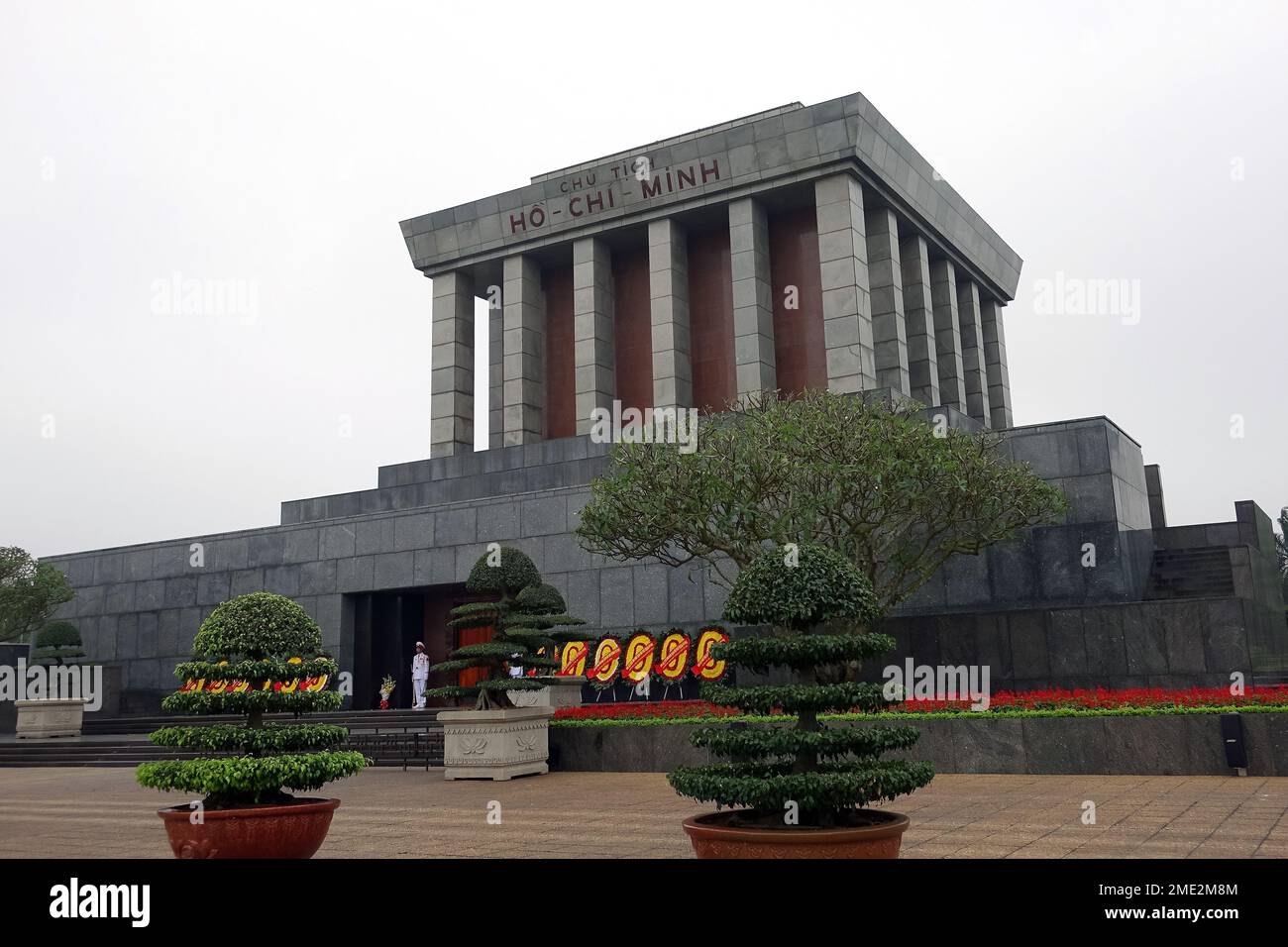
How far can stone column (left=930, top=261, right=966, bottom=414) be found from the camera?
1665 inches

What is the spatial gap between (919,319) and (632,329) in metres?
10.9

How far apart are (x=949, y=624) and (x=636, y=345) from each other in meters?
20.2

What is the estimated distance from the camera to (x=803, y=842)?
782cm

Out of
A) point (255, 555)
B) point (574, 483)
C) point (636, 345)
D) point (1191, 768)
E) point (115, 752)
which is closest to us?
point (1191, 768)

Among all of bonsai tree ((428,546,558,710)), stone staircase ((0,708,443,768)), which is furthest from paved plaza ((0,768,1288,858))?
stone staircase ((0,708,443,768))

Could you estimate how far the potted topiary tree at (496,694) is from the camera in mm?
19641

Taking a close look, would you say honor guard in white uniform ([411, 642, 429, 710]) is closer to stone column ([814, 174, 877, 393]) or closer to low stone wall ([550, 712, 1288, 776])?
low stone wall ([550, 712, 1288, 776])

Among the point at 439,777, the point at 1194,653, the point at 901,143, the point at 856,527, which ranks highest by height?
the point at 901,143

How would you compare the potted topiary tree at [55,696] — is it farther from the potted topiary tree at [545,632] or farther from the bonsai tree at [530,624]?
the bonsai tree at [530,624]

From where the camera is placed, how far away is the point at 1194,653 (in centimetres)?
2109

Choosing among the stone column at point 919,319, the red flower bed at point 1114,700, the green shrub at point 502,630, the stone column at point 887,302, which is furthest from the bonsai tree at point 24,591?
the stone column at point 919,319

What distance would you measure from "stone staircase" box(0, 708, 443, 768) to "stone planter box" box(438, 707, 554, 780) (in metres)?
2.42
